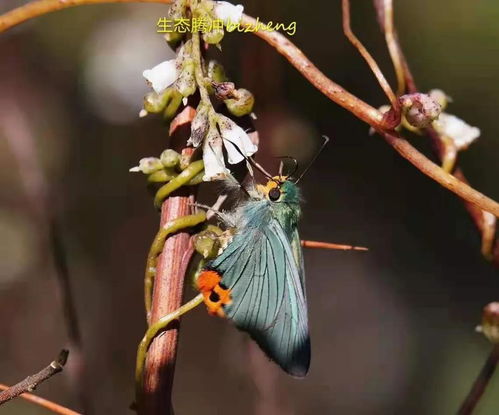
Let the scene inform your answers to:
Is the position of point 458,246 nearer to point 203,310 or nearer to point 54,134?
point 203,310

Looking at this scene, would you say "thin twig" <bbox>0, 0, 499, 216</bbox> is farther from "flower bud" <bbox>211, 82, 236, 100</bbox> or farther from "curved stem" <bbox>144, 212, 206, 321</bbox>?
"curved stem" <bbox>144, 212, 206, 321</bbox>

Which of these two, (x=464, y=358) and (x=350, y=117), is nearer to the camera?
(x=464, y=358)

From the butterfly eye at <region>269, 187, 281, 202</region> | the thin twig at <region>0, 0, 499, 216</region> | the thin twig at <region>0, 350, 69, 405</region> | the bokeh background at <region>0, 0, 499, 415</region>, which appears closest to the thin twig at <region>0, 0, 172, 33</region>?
the thin twig at <region>0, 0, 499, 216</region>

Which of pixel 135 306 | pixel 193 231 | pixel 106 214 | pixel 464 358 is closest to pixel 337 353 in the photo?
pixel 464 358

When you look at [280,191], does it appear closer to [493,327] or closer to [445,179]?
[445,179]

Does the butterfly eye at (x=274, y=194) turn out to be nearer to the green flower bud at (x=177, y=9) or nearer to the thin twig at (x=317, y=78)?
the thin twig at (x=317, y=78)

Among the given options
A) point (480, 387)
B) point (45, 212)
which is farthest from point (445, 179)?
point (45, 212)
